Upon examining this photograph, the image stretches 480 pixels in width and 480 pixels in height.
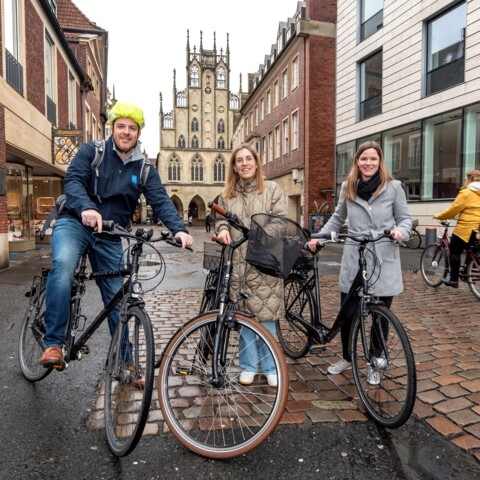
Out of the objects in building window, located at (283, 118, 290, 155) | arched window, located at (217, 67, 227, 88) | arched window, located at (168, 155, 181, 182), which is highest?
arched window, located at (217, 67, 227, 88)

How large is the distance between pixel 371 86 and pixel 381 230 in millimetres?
17282

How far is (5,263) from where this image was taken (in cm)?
995

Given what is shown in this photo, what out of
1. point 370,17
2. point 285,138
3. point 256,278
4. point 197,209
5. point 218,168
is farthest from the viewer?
point 197,209

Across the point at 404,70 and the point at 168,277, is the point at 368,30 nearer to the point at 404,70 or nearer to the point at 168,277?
the point at 404,70

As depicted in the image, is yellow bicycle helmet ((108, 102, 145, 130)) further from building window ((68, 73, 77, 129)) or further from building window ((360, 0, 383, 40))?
building window ((360, 0, 383, 40))

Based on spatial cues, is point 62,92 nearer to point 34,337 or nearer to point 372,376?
point 34,337

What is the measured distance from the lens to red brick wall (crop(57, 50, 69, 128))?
1653 cm

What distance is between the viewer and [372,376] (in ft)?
9.71

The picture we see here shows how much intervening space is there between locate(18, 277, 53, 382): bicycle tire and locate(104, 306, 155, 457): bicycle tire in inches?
38.9

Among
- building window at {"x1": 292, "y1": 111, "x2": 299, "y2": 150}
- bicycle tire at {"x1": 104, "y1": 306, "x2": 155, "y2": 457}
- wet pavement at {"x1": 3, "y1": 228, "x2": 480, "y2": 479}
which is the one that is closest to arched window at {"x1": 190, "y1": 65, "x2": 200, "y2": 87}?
building window at {"x1": 292, "y1": 111, "x2": 299, "y2": 150}

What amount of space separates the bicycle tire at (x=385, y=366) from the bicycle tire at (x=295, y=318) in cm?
62

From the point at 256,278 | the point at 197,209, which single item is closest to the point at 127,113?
the point at 256,278

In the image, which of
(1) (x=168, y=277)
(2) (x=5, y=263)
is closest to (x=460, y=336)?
(1) (x=168, y=277)

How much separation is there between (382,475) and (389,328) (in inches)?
35.6
